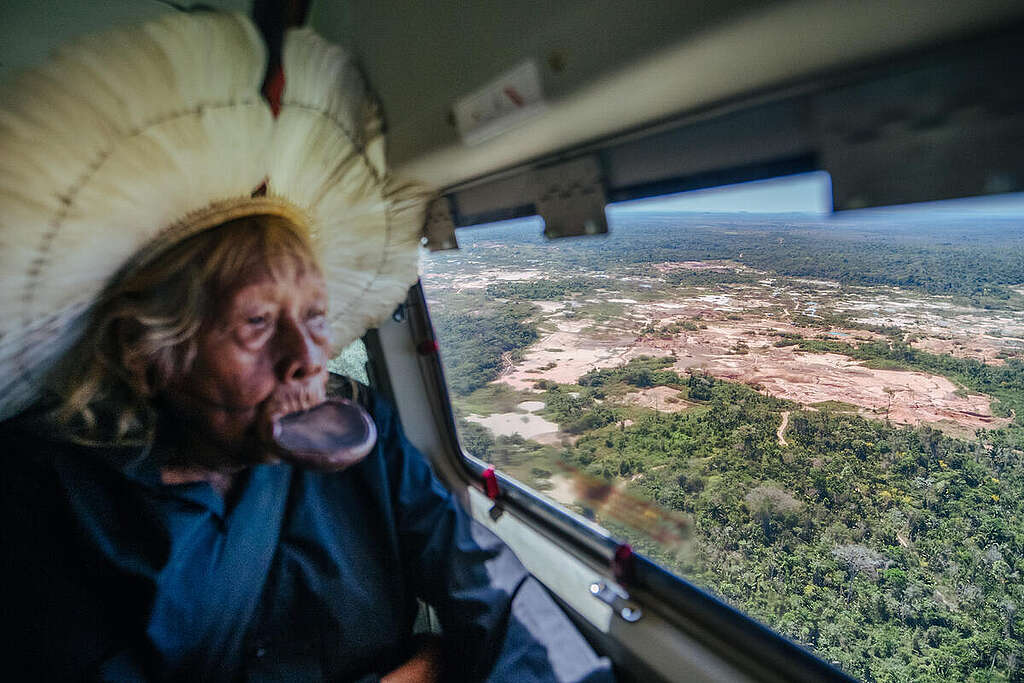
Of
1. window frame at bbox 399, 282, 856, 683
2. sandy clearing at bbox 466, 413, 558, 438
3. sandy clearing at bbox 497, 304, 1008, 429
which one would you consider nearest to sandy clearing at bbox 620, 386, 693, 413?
sandy clearing at bbox 497, 304, 1008, 429

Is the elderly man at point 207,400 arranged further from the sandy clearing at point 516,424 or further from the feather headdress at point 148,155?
the sandy clearing at point 516,424

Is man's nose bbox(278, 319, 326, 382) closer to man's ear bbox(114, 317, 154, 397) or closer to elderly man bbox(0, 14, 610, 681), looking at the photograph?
elderly man bbox(0, 14, 610, 681)

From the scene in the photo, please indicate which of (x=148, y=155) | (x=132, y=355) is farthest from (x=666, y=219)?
(x=132, y=355)

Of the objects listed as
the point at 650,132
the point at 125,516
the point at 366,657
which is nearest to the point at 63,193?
the point at 125,516

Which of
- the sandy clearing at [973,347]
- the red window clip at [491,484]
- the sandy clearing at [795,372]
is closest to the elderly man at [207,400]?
the red window clip at [491,484]

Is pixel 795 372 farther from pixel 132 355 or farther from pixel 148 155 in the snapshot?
pixel 132 355
